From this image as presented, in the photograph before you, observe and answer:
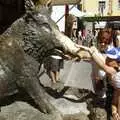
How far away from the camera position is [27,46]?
2.89m

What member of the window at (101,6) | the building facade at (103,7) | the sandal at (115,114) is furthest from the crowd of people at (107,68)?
the window at (101,6)

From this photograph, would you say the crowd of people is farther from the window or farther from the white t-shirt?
the window

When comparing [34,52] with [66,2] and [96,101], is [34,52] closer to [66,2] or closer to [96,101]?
[96,101]

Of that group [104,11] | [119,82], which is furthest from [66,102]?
[104,11]

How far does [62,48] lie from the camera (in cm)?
285

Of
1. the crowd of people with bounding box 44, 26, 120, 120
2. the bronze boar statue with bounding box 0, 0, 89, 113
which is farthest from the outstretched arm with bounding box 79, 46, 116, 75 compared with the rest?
the bronze boar statue with bounding box 0, 0, 89, 113

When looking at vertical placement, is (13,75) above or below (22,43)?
below

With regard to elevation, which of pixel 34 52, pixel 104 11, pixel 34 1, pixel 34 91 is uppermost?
pixel 34 1

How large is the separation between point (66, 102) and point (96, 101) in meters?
0.33

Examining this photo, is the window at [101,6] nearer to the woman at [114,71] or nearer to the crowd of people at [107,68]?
the crowd of people at [107,68]

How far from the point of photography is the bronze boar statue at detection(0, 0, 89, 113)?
2.85 metres

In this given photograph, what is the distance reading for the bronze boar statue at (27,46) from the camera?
285cm

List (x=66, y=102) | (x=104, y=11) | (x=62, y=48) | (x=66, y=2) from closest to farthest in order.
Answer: (x=62, y=48) < (x=66, y=102) < (x=66, y=2) < (x=104, y=11)

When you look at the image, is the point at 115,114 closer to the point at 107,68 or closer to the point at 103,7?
the point at 107,68
